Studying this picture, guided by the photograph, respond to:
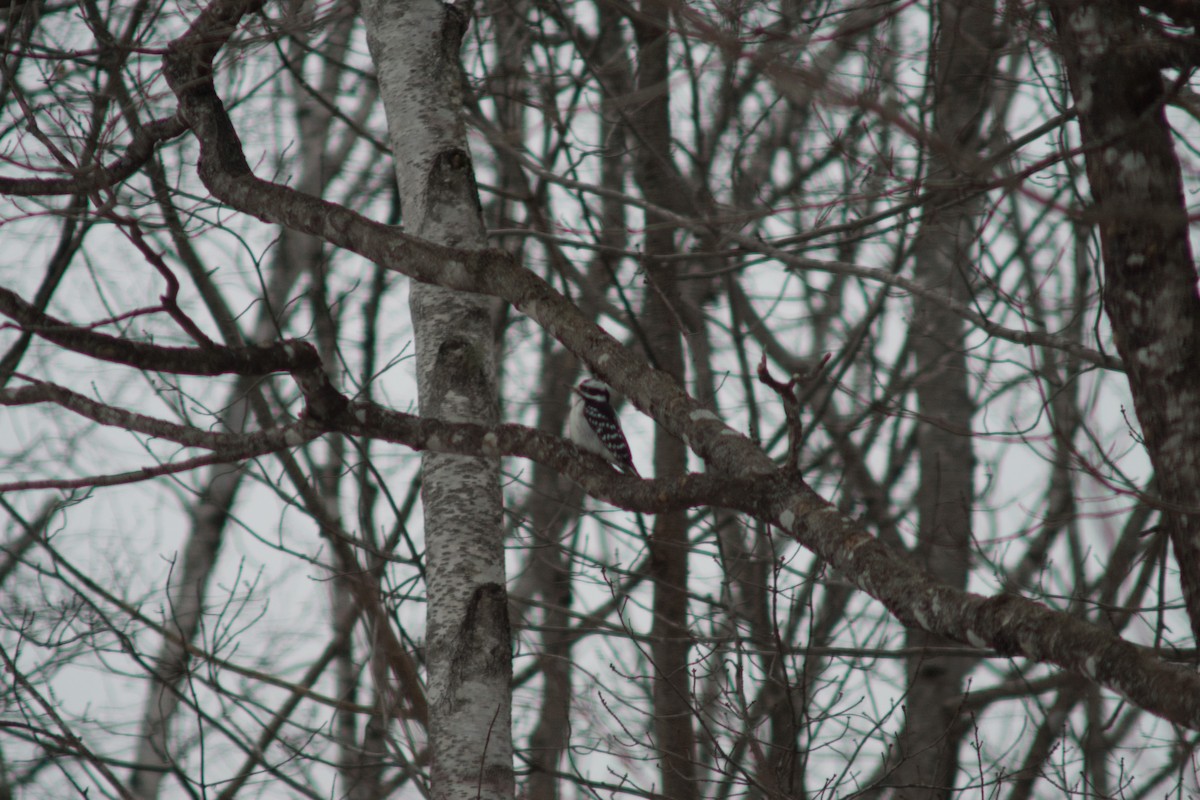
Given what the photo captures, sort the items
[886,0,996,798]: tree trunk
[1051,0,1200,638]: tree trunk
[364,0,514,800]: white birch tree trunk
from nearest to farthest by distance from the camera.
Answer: [1051,0,1200,638]: tree trunk < [364,0,514,800]: white birch tree trunk < [886,0,996,798]: tree trunk

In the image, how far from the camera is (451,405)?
11.0 ft

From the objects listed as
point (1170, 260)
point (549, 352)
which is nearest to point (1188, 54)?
point (1170, 260)

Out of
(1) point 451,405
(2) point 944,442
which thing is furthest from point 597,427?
(1) point 451,405

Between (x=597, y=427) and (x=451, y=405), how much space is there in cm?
231

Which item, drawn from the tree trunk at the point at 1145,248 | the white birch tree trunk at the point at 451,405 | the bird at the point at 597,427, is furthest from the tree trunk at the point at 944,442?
the tree trunk at the point at 1145,248

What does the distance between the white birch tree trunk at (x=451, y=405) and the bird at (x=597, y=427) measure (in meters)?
1.99

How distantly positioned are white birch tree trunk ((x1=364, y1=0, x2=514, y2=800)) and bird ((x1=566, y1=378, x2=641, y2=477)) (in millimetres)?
1986

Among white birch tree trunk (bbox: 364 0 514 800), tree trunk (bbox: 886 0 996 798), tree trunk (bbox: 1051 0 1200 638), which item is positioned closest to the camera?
tree trunk (bbox: 1051 0 1200 638)

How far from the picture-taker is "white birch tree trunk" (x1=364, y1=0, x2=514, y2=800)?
304 cm

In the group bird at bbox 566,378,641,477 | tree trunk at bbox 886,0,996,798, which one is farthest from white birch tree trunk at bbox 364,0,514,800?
tree trunk at bbox 886,0,996,798

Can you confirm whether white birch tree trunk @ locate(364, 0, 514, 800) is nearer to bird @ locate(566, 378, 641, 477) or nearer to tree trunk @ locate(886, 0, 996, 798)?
bird @ locate(566, 378, 641, 477)

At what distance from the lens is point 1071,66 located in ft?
8.52

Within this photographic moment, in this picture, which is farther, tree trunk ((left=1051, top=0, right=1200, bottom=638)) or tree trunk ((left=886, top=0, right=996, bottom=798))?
tree trunk ((left=886, top=0, right=996, bottom=798))

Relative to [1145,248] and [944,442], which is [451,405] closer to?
[1145,248]
